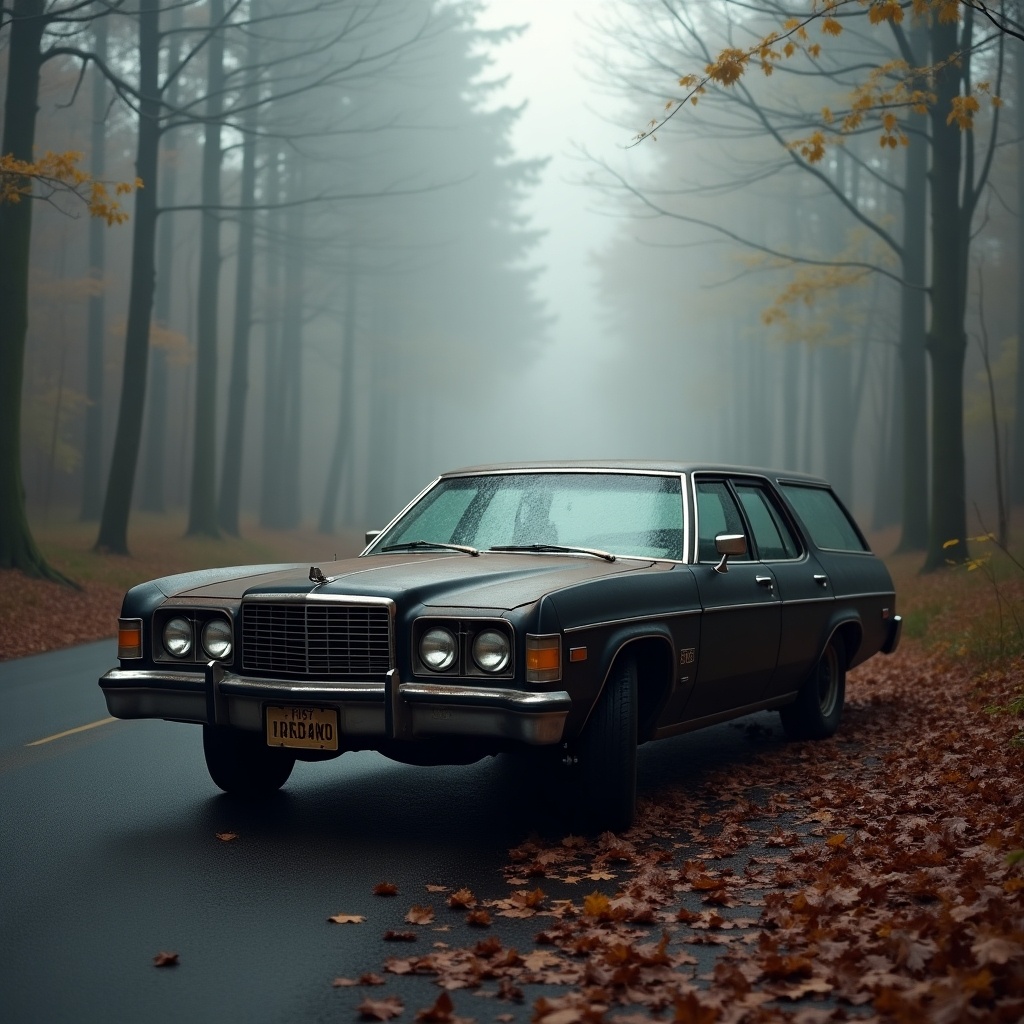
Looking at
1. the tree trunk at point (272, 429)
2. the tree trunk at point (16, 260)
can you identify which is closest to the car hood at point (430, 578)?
the tree trunk at point (16, 260)

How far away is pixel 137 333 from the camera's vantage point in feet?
79.9

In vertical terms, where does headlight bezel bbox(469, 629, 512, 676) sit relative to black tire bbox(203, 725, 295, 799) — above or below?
above

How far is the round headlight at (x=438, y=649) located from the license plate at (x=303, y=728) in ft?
1.62

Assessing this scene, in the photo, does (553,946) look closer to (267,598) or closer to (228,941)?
(228,941)

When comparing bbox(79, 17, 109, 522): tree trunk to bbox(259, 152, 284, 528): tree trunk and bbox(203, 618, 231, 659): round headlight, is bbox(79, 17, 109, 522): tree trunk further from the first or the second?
bbox(203, 618, 231, 659): round headlight

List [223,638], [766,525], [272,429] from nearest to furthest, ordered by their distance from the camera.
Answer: [223,638] → [766,525] → [272,429]

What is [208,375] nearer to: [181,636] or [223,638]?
[181,636]

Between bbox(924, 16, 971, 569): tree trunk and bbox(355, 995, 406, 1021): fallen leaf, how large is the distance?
50.9 ft

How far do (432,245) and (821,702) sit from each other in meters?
30.1

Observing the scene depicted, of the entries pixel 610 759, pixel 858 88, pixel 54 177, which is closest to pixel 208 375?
pixel 54 177

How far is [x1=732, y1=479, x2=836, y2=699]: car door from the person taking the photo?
8.49 m

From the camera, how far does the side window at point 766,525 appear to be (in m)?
8.60

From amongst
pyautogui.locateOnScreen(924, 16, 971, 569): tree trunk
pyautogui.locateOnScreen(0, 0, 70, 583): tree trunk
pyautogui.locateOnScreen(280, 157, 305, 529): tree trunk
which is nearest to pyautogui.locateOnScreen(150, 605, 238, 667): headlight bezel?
pyautogui.locateOnScreen(0, 0, 70, 583): tree trunk

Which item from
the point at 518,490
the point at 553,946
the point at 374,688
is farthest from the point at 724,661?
the point at 553,946
